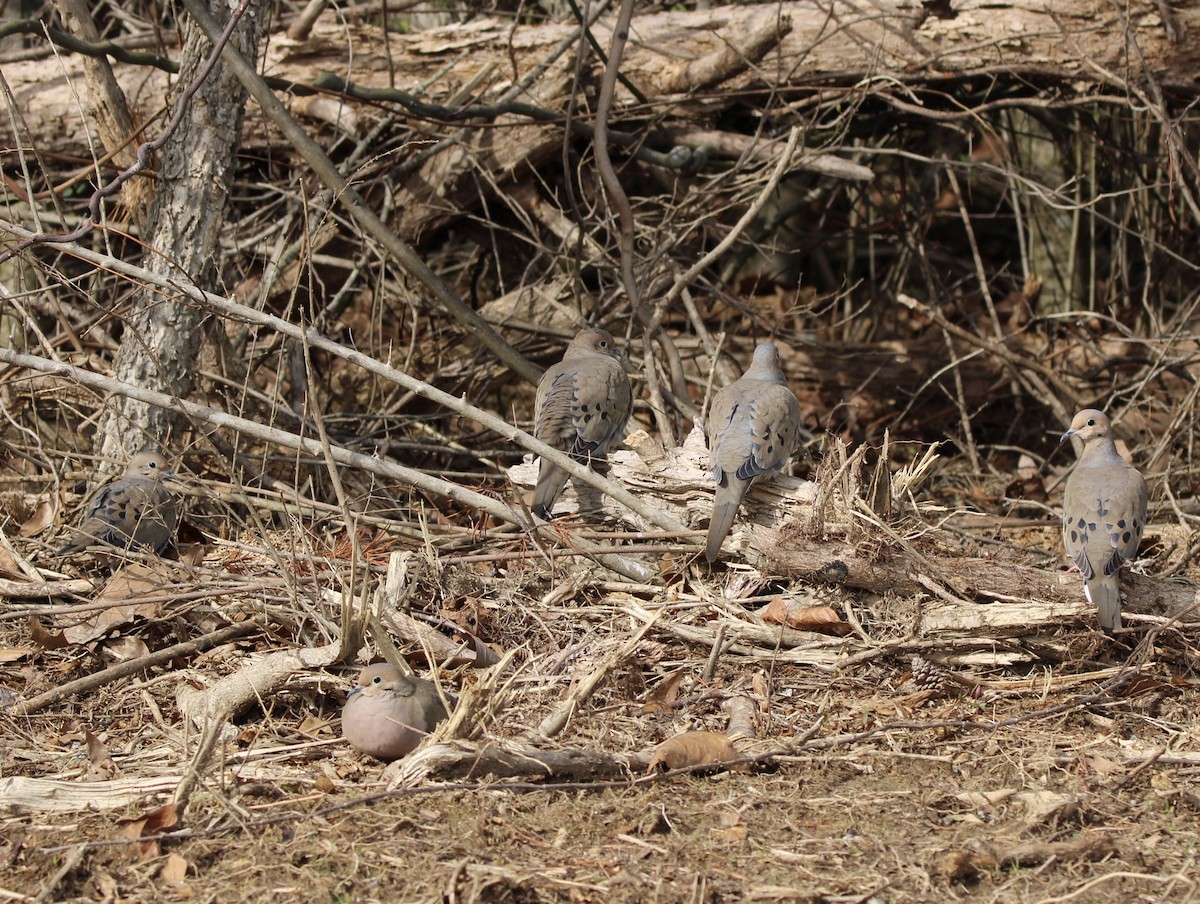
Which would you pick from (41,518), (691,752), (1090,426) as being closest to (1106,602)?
(1090,426)

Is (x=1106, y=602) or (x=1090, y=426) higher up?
(x=1090, y=426)

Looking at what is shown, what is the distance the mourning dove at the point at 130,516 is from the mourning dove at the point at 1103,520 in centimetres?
371

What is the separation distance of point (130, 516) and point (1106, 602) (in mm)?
3903

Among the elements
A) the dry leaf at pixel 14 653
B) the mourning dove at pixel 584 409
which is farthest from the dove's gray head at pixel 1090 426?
the dry leaf at pixel 14 653

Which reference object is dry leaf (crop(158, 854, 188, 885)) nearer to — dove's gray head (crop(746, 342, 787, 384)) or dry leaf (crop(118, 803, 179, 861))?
dry leaf (crop(118, 803, 179, 861))

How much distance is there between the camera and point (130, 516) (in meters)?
5.25

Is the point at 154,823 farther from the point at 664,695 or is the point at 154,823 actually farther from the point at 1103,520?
the point at 1103,520

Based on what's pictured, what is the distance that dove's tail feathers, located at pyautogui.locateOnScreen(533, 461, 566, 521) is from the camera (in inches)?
199

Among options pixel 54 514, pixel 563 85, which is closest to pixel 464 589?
pixel 54 514

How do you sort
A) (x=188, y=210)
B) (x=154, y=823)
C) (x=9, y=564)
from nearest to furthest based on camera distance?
(x=154, y=823) < (x=9, y=564) < (x=188, y=210)

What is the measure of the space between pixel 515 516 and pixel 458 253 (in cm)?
346

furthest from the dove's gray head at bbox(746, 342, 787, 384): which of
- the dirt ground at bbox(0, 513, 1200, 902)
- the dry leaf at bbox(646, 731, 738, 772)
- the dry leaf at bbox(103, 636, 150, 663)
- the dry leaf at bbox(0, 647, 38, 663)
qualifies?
the dry leaf at bbox(0, 647, 38, 663)

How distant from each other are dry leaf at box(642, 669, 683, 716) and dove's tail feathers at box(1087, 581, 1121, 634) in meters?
1.53

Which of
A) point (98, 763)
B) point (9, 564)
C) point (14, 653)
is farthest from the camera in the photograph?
point (9, 564)
